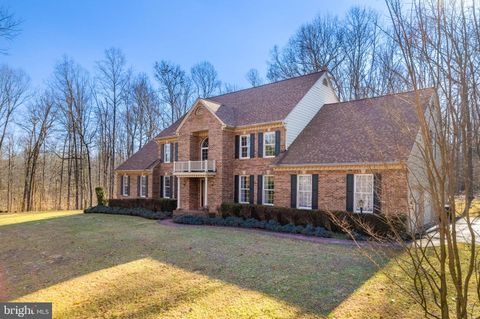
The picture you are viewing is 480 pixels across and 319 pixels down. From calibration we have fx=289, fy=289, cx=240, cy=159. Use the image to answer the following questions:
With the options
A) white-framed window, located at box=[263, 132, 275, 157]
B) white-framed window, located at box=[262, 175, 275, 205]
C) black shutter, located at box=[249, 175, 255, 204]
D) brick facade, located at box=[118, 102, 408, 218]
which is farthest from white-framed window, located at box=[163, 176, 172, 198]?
white-framed window, located at box=[263, 132, 275, 157]

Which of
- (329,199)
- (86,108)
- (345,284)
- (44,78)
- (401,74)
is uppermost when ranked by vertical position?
(44,78)

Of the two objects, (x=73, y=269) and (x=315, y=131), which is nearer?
(x=73, y=269)

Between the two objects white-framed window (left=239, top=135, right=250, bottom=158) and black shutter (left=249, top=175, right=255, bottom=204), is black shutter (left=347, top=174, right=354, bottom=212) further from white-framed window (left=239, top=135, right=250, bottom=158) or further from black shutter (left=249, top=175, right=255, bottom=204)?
white-framed window (left=239, top=135, right=250, bottom=158)

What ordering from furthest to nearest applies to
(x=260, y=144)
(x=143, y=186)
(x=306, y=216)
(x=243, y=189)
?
(x=143, y=186), (x=243, y=189), (x=260, y=144), (x=306, y=216)

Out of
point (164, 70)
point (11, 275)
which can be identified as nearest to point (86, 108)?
point (164, 70)

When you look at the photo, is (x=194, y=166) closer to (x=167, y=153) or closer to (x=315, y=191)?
(x=167, y=153)

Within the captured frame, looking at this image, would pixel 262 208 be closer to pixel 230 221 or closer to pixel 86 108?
pixel 230 221

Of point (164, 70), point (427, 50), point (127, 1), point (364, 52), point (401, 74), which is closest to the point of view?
point (427, 50)

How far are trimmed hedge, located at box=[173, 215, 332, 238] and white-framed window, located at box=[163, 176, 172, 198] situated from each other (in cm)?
602

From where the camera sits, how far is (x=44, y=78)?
32.7 meters

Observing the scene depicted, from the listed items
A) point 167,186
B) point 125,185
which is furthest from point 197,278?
point 125,185

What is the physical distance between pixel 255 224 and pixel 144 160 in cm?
1513

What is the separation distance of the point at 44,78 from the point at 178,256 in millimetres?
32895

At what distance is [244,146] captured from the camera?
19.1 m
